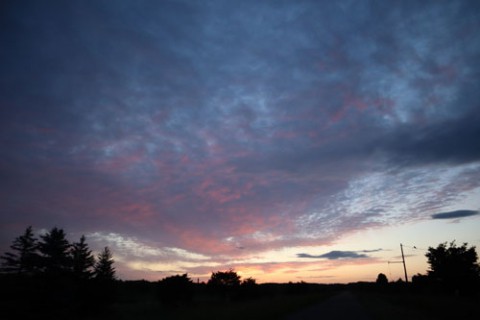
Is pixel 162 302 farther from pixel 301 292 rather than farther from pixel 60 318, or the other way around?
pixel 301 292

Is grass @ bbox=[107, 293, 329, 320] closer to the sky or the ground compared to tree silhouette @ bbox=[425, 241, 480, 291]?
closer to the ground

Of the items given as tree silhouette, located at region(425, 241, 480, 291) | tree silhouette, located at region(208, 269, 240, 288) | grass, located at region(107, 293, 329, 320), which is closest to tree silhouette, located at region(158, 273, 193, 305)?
grass, located at region(107, 293, 329, 320)

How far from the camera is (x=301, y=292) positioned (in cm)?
8538

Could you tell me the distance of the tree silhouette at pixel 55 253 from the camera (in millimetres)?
30781

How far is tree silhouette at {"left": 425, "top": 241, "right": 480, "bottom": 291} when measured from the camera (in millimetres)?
47094

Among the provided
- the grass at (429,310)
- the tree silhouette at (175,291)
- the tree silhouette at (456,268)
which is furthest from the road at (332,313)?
the tree silhouette at (456,268)

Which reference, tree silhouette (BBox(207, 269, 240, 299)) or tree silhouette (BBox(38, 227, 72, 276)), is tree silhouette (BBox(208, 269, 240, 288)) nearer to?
tree silhouette (BBox(207, 269, 240, 299))

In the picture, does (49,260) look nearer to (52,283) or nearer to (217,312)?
(52,283)

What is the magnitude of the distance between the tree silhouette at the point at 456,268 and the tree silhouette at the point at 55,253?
173 feet

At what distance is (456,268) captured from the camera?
48688mm

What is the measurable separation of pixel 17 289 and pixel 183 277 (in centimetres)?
2169

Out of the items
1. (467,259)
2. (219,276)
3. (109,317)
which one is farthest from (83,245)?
(467,259)

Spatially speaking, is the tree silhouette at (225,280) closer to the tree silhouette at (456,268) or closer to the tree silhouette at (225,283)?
the tree silhouette at (225,283)

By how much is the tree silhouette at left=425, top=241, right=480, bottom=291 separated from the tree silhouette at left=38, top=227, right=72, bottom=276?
52623 millimetres
